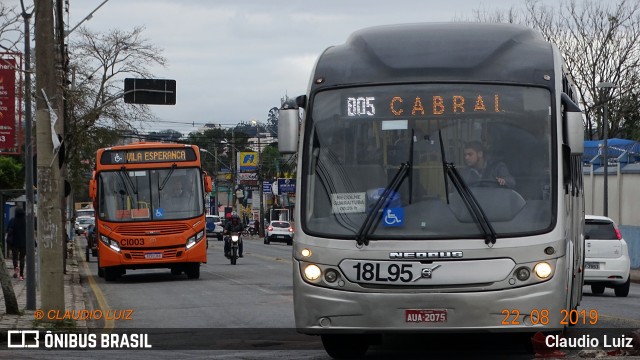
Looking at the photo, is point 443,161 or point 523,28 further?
point 523,28

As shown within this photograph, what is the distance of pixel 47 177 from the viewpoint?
54.3ft

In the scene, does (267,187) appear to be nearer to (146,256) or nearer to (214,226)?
(214,226)

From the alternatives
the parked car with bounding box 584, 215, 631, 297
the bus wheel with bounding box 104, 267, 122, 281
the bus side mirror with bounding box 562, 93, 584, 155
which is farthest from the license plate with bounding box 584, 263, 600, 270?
the bus side mirror with bounding box 562, 93, 584, 155

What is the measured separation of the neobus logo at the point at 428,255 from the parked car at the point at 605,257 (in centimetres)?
1378

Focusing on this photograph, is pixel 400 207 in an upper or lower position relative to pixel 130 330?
upper

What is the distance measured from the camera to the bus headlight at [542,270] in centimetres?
1072

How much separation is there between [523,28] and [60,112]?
8.01 m

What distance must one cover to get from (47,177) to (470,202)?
756cm

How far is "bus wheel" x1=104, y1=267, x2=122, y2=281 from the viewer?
1184 inches

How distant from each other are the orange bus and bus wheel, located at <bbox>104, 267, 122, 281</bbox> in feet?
2.24

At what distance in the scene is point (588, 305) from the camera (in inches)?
805

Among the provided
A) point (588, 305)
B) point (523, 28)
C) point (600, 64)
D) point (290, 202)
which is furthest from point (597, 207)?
point (290, 202)

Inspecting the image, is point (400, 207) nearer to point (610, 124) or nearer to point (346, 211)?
point (346, 211)

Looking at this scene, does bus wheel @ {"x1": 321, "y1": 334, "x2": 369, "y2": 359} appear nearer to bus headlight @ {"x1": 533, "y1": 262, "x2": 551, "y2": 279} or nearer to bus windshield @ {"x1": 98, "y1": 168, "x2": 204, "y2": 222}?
bus headlight @ {"x1": 533, "y1": 262, "x2": 551, "y2": 279}
